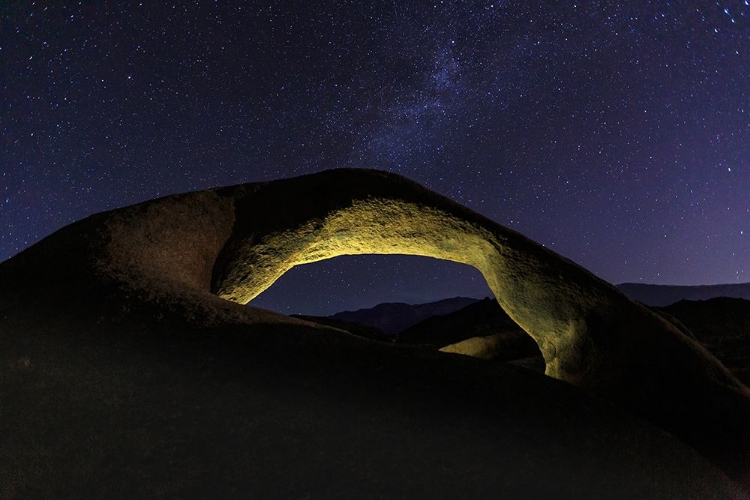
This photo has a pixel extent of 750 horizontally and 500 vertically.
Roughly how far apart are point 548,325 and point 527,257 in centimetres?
64

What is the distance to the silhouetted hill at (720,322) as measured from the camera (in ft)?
31.8

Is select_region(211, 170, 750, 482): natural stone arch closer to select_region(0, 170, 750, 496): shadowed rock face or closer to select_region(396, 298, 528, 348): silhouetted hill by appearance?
select_region(0, 170, 750, 496): shadowed rock face

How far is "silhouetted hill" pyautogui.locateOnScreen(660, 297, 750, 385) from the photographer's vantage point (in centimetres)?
970

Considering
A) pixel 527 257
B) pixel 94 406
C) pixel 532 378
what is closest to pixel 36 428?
pixel 94 406

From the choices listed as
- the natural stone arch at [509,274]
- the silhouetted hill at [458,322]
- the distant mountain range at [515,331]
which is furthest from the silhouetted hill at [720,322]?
the natural stone arch at [509,274]

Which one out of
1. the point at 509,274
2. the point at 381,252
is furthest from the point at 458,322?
the point at 509,274

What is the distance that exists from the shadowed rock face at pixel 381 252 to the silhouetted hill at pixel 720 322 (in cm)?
714

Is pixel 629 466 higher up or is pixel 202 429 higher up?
pixel 202 429

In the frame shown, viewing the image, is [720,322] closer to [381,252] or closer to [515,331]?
[515,331]

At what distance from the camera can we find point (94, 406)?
1.78 meters

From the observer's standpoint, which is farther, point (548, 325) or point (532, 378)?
point (548, 325)

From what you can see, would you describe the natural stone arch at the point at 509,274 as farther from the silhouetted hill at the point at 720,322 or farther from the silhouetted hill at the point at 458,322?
the silhouetted hill at the point at 458,322

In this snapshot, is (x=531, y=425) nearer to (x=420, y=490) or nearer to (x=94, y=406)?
(x=420, y=490)

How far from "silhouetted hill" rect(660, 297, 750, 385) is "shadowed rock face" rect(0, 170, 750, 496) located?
7139 millimetres
